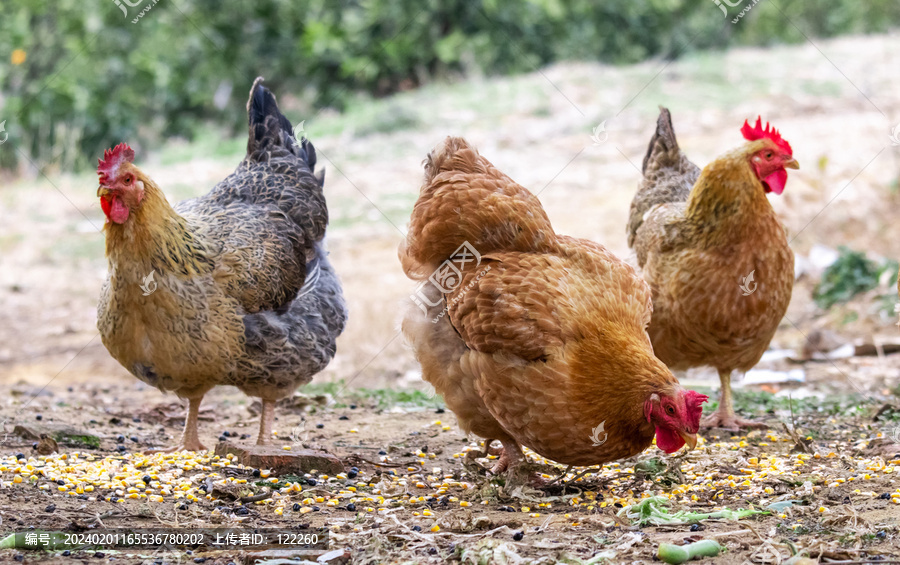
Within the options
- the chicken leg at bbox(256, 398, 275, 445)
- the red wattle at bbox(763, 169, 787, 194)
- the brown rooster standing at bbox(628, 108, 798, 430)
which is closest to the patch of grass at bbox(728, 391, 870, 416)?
the brown rooster standing at bbox(628, 108, 798, 430)

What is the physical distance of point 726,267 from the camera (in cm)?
492

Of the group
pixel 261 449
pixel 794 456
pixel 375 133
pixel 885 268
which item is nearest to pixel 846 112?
pixel 885 268

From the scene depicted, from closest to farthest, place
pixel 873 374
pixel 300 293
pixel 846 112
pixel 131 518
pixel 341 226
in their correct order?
pixel 131 518
pixel 300 293
pixel 873 374
pixel 341 226
pixel 846 112

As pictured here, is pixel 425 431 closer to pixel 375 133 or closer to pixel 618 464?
pixel 618 464

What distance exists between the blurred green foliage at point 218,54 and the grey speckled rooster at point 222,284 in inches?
408

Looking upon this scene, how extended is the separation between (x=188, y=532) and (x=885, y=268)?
764cm

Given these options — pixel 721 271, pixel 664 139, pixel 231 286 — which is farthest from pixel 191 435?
pixel 664 139

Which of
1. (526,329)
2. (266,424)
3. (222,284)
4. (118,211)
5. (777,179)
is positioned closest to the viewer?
(526,329)

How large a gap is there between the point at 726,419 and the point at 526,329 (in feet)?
7.36

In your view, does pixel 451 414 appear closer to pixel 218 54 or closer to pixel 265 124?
pixel 265 124

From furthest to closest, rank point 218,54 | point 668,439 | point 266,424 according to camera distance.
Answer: point 218,54
point 266,424
point 668,439

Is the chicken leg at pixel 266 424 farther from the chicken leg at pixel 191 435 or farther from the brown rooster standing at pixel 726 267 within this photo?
the brown rooster standing at pixel 726 267

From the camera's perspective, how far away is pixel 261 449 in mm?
4426

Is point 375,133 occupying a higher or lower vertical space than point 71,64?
lower
